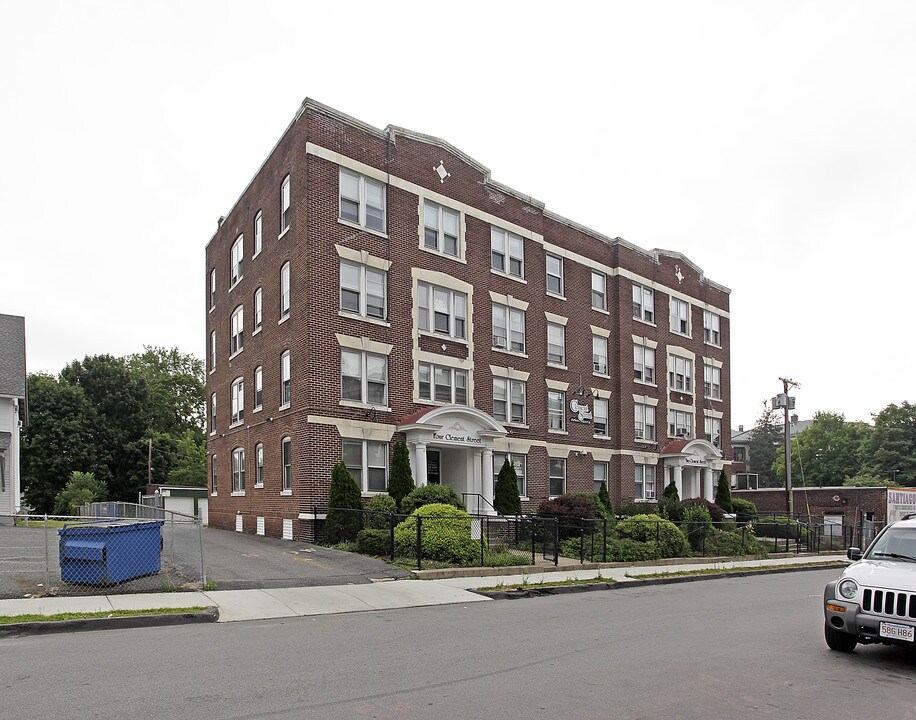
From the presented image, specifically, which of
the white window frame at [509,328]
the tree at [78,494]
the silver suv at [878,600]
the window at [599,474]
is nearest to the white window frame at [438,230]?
the white window frame at [509,328]

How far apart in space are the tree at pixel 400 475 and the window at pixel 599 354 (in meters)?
13.2

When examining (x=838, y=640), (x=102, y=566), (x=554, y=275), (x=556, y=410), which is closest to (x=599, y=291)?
(x=554, y=275)

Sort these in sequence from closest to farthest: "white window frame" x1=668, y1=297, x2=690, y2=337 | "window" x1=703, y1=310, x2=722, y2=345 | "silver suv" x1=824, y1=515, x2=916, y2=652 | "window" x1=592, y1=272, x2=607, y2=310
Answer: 1. "silver suv" x1=824, y1=515, x2=916, y2=652
2. "window" x1=592, y1=272, x2=607, y2=310
3. "white window frame" x1=668, y1=297, x2=690, y2=337
4. "window" x1=703, y1=310, x2=722, y2=345

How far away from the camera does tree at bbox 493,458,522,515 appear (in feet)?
92.7

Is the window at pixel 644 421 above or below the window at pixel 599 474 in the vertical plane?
above

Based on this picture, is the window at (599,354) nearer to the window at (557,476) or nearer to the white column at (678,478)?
the window at (557,476)

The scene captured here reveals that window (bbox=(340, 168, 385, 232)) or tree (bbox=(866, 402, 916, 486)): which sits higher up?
window (bbox=(340, 168, 385, 232))

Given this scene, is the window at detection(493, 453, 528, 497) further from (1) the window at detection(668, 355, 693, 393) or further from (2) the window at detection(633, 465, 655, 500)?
(1) the window at detection(668, 355, 693, 393)

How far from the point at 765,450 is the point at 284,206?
318 feet

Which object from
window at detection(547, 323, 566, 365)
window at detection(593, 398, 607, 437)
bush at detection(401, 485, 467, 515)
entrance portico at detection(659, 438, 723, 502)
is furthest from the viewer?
entrance portico at detection(659, 438, 723, 502)

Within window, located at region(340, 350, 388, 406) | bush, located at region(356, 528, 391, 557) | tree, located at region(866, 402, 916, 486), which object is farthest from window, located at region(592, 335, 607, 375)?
tree, located at region(866, 402, 916, 486)

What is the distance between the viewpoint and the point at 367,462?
24.8 m

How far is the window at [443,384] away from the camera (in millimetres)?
27172

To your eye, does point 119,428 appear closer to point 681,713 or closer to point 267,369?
point 267,369
